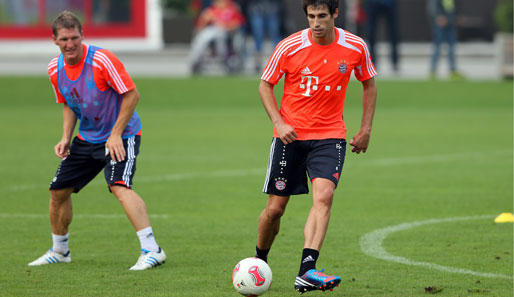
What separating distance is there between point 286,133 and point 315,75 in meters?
0.48

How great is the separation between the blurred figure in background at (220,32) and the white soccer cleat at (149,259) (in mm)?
19092

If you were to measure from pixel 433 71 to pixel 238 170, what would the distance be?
13.0m

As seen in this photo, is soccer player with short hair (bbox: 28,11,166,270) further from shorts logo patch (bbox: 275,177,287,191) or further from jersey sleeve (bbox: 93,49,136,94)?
shorts logo patch (bbox: 275,177,287,191)

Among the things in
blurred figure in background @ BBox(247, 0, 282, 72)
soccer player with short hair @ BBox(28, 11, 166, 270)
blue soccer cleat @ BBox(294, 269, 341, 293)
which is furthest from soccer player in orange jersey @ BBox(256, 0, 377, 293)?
blurred figure in background @ BBox(247, 0, 282, 72)

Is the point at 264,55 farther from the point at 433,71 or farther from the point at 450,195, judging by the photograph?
the point at 450,195

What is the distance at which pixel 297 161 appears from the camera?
7156mm

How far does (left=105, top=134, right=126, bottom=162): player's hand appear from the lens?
763cm

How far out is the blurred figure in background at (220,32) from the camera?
87.2ft

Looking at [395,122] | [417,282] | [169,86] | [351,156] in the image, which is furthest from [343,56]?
[169,86]

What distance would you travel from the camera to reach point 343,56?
279 inches

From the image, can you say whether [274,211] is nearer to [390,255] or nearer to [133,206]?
[133,206]

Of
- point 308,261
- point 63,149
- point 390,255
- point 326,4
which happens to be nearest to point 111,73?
point 63,149

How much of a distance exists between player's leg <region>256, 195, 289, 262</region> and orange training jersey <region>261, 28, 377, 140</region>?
0.48 m

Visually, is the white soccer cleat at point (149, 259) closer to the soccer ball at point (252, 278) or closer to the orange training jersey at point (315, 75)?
the soccer ball at point (252, 278)
